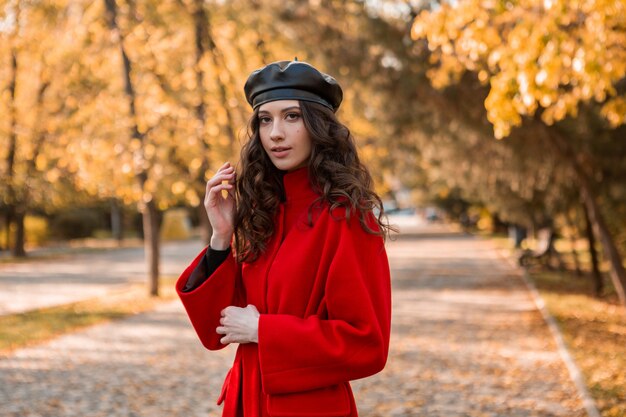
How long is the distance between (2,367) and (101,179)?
234 inches

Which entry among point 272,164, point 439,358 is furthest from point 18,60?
point 272,164

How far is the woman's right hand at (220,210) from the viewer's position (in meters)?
2.48

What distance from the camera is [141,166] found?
13.7 meters

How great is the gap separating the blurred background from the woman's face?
356 centimetres

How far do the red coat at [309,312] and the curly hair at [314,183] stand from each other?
0.04 m

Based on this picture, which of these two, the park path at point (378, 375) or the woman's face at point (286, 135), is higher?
the woman's face at point (286, 135)

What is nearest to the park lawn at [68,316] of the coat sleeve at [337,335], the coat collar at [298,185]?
the coat collar at [298,185]

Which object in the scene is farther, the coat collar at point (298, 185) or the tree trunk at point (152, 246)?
the tree trunk at point (152, 246)

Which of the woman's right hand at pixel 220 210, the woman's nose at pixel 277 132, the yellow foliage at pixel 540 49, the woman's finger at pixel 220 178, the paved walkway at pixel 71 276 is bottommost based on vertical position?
the paved walkway at pixel 71 276

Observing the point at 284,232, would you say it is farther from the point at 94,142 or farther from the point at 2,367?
the point at 94,142

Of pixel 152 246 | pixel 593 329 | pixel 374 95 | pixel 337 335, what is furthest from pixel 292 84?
pixel 152 246

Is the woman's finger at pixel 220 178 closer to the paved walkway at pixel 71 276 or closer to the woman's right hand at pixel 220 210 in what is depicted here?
the woman's right hand at pixel 220 210

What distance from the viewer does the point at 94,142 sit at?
14.0m

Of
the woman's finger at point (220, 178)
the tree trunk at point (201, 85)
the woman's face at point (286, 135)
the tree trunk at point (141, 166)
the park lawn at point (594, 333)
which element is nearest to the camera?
the woman's face at point (286, 135)
